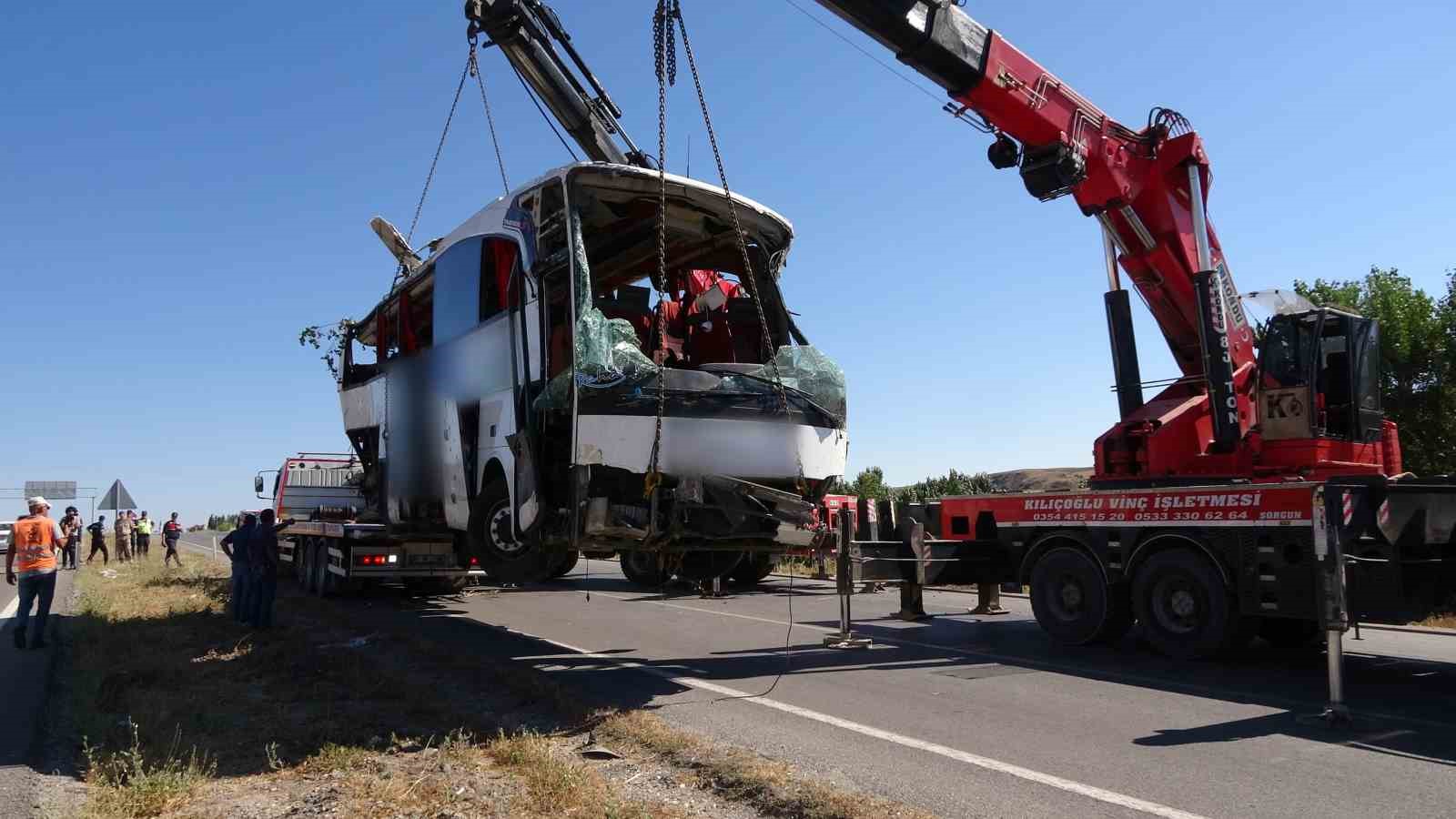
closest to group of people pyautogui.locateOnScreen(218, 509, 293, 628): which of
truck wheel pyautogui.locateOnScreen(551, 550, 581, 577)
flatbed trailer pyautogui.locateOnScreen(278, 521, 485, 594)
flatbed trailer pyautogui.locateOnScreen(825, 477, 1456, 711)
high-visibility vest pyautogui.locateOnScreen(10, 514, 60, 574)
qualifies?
flatbed trailer pyautogui.locateOnScreen(278, 521, 485, 594)

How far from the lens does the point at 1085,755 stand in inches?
234

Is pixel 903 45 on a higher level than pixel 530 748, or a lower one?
higher

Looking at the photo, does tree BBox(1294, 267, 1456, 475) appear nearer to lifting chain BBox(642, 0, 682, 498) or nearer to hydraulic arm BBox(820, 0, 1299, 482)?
hydraulic arm BBox(820, 0, 1299, 482)

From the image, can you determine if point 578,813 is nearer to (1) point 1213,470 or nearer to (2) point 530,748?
(2) point 530,748

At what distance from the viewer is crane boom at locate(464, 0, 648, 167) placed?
1203 cm

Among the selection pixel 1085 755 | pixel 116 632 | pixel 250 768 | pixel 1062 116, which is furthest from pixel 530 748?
pixel 1062 116

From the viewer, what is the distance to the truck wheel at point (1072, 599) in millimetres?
10078

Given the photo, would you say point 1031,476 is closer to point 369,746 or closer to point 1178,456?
point 1178,456

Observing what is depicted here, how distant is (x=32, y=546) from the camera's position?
10.5m

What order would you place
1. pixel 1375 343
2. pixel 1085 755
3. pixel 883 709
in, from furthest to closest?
1. pixel 1375 343
2. pixel 883 709
3. pixel 1085 755

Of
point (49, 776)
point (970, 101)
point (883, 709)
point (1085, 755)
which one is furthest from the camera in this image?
point (970, 101)

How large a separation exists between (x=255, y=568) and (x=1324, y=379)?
38.9 feet

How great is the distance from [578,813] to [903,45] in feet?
27.4

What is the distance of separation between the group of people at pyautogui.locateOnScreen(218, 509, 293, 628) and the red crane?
8.88m
